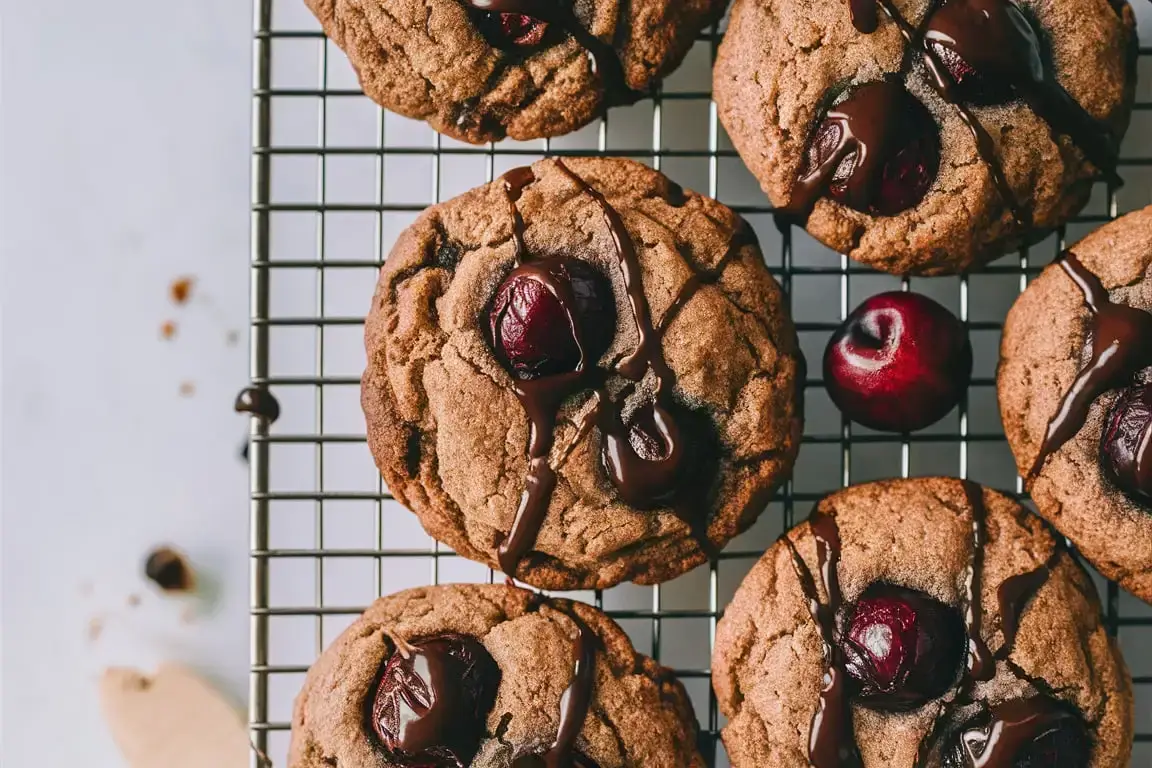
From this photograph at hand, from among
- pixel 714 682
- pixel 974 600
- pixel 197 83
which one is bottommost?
pixel 714 682

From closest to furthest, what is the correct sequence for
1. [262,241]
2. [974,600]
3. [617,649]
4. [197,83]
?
[974,600] < [617,649] < [262,241] < [197,83]

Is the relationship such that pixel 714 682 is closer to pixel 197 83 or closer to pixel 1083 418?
pixel 1083 418

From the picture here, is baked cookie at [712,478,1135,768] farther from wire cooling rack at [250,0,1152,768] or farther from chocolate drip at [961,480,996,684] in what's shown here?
wire cooling rack at [250,0,1152,768]

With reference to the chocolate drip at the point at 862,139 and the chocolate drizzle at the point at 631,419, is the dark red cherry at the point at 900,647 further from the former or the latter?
the chocolate drip at the point at 862,139

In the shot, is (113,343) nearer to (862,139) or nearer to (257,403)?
(257,403)

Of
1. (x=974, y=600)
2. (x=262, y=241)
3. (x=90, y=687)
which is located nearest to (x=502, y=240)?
(x=262, y=241)

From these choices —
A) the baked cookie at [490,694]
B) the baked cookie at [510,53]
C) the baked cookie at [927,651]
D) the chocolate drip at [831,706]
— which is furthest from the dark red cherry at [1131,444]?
the baked cookie at [510,53]

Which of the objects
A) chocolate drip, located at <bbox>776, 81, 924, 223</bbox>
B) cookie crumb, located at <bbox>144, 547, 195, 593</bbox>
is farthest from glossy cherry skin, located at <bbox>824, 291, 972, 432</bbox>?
cookie crumb, located at <bbox>144, 547, 195, 593</bbox>
